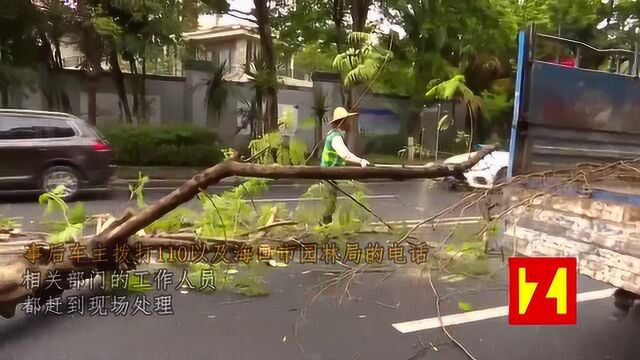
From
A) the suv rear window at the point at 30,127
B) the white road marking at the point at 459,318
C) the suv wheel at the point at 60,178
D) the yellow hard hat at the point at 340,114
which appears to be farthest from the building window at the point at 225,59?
the white road marking at the point at 459,318

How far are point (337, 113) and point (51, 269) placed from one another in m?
2.14

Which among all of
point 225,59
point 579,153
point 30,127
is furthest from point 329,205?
point 225,59

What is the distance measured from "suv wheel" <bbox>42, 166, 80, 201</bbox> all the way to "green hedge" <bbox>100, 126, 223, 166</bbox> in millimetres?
436

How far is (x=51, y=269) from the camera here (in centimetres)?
264

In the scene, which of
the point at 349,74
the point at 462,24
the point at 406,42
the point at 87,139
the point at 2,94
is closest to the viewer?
the point at 349,74

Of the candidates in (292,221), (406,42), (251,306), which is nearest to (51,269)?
(251,306)

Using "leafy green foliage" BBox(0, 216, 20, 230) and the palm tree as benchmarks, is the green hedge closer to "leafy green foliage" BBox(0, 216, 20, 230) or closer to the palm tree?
"leafy green foliage" BBox(0, 216, 20, 230)

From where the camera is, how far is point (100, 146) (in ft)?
16.6

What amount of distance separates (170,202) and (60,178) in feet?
9.38

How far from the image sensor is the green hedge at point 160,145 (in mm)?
5090

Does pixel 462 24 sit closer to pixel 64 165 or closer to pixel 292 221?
pixel 292 221

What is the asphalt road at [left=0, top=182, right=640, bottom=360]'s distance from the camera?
264 cm

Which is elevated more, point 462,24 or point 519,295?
point 462,24

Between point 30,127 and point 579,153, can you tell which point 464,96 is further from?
point 30,127
